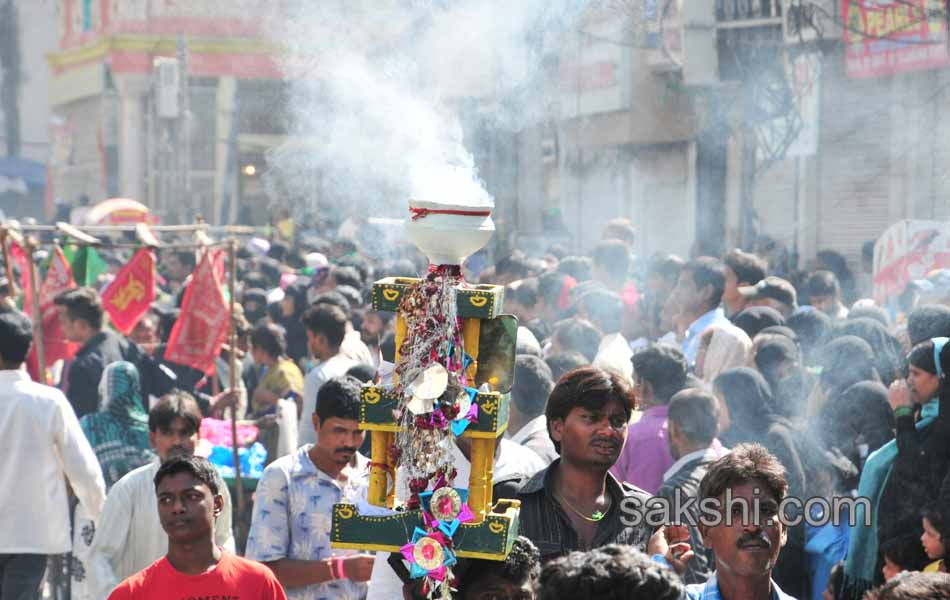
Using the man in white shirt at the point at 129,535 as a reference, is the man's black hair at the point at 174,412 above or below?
above

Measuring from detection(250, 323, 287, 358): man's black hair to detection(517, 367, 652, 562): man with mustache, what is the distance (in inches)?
181

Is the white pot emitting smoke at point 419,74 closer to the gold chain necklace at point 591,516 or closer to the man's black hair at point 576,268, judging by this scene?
the gold chain necklace at point 591,516

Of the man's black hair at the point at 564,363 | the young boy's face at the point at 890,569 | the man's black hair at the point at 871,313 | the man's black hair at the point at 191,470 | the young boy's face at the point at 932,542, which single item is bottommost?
the young boy's face at the point at 890,569

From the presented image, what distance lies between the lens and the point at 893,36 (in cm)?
1338

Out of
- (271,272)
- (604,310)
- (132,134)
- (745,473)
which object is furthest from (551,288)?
(132,134)

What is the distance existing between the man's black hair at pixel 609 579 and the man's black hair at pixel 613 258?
24.9 ft

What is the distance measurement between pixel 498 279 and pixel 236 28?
22.1 m

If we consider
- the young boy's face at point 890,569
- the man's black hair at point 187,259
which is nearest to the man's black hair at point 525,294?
the young boy's face at point 890,569

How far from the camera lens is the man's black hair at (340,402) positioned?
15.8 ft

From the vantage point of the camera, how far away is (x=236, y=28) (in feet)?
104

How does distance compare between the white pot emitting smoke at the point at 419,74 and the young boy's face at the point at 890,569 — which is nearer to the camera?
the white pot emitting smoke at the point at 419,74

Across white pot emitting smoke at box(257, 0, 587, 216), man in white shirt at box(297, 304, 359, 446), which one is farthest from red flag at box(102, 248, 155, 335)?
man in white shirt at box(297, 304, 359, 446)

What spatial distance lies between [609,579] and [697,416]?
2.67 metres

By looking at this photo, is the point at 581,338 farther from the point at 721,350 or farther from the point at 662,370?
the point at 662,370
